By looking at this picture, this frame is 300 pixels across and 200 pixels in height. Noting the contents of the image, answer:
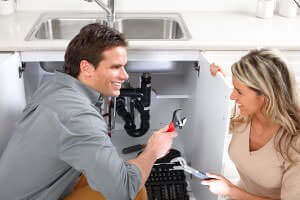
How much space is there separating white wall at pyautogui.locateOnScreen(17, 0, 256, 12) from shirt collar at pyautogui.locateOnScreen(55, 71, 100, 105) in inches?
40.8

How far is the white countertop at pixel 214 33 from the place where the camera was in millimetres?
1772

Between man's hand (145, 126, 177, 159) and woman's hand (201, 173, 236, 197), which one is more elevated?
man's hand (145, 126, 177, 159)

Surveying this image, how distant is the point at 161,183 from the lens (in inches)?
75.1

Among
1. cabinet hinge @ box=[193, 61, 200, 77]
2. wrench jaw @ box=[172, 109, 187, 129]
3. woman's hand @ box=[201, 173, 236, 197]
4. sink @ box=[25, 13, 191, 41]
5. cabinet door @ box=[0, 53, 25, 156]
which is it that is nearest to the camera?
woman's hand @ box=[201, 173, 236, 197]

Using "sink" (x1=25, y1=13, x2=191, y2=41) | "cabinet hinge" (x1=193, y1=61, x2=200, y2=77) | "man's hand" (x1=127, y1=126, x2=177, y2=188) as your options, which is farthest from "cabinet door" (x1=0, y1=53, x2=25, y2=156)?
"cabinet hinge" (x1=193, y1=61, x2=200, y2=77)

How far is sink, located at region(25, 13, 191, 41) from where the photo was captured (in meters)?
2.21

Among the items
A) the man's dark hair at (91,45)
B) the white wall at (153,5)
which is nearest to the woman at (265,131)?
the man's dark hair at (91,45)

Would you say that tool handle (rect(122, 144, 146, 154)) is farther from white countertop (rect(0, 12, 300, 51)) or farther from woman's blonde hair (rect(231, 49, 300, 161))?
woman's blonde hair (rect(231, 49, 300, 161))

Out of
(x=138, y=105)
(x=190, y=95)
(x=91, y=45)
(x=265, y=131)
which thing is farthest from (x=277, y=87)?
(x=138, y=105)

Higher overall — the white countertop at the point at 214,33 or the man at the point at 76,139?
the white countertop at the point at 214,33

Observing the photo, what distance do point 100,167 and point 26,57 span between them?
80 cm

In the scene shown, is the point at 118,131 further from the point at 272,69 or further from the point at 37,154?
the point at 272,69

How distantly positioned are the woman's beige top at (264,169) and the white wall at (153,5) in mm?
1064

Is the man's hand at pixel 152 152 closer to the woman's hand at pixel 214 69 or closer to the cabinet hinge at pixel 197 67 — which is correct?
the woman's hand at pixel 214 69
